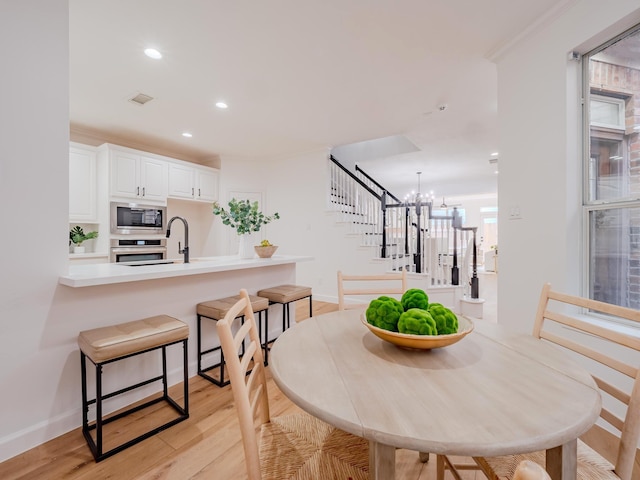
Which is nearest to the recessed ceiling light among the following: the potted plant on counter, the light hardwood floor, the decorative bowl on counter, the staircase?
the potted plant on counter

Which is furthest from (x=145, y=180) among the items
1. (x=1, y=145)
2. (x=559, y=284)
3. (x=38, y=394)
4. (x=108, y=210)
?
(x=559, y=284)

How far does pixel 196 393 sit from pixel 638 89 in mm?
3371

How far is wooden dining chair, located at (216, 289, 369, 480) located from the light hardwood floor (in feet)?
2.02

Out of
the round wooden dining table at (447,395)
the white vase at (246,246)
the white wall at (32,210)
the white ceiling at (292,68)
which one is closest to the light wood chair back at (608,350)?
the round wooden dining table at (447,395)

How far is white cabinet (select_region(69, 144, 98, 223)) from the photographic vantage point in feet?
12.3

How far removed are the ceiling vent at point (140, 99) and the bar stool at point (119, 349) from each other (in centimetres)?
254

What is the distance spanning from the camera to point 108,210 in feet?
12.8

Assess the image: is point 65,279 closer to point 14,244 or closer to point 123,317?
point 14,244

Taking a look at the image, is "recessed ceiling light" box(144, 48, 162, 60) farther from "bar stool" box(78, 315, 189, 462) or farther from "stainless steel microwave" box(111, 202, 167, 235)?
"stainless steel microwave" box(111, 202, 167, 235)

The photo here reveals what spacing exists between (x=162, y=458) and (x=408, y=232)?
3.90 m

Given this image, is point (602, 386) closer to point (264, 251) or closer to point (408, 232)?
point (264, 251)

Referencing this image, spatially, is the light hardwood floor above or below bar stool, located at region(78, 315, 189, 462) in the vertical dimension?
below

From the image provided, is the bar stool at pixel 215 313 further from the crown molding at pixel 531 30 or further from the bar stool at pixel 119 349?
the crown molding at pixel 531 30

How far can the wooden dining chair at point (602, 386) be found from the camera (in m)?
0.80
